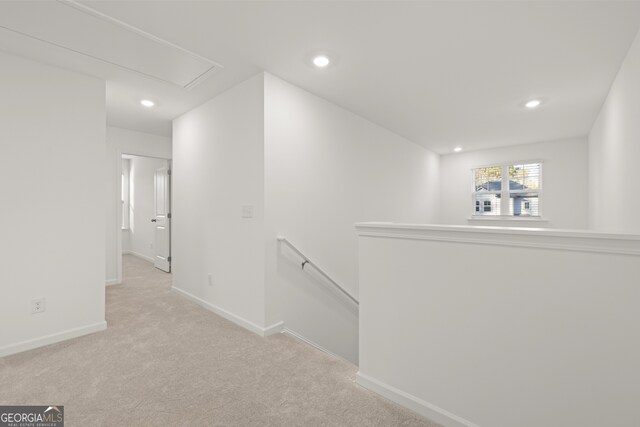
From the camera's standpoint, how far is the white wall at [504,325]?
3.89 feet

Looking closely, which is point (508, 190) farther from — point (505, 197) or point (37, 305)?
point (37, 305)

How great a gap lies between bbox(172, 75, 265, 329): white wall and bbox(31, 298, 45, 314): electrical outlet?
144cm

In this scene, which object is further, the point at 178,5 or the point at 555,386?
→ the point at 178,5

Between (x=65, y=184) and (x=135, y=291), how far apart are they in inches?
81.7

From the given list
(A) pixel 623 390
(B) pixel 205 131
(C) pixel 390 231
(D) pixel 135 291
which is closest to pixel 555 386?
(A) pixel 623 390

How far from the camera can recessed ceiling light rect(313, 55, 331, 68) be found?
2.49 metres

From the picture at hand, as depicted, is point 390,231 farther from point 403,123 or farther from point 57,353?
point 403,123

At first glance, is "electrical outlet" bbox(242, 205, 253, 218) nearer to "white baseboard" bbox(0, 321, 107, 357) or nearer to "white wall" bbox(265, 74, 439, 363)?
"white wall" bbox(265, 74, 439, 363)

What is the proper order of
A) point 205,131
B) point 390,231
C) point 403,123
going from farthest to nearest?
1. point 403,123
2. point 205,131
3. point 390,231

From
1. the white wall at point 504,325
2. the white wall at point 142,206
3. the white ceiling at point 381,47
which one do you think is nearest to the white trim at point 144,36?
the white ceiling at point 381,47

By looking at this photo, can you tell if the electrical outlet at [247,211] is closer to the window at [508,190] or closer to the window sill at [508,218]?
the window sill at [508,218]

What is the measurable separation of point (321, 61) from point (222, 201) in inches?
71.7

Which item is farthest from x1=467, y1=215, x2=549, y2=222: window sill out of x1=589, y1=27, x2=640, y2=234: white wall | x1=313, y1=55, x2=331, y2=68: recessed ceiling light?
x1=313, y1=55, x2=331, y2=68: recessed ceiling light

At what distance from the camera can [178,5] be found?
1.84m
